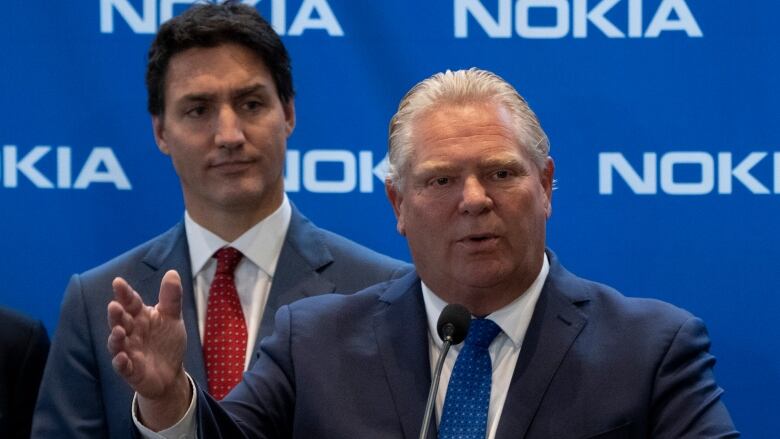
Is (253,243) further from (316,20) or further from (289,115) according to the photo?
(316,20)

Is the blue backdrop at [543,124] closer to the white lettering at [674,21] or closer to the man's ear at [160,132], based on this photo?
the white lettering at [674,21]

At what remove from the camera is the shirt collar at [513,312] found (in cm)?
253

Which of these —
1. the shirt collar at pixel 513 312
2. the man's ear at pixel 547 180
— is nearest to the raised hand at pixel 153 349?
the shirt collar at pixel 513 312

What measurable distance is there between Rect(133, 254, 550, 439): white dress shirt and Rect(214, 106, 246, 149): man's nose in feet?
2.79

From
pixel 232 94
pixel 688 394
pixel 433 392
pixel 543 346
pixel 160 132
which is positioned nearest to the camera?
pixel 433 392

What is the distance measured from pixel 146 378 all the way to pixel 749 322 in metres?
2.04

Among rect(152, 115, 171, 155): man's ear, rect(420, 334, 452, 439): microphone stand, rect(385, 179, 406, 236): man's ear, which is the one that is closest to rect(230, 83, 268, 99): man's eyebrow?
rect(152, 115, 171, 155): man's ear

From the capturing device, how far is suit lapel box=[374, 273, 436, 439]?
2.43m

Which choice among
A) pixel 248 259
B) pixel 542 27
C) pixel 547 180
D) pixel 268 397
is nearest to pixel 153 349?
pixel 268 397

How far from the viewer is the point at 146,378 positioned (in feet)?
7.09

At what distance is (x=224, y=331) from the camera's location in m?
3.23

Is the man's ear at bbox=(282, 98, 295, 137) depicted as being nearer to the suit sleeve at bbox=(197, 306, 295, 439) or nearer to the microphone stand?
the suit sleeve at bbox=(197, 306, 295, 439)

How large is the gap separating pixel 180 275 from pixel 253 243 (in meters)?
0.20

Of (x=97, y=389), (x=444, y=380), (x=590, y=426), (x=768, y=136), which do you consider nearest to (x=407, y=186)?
(x=444, y=380)
